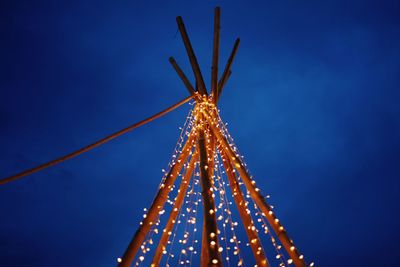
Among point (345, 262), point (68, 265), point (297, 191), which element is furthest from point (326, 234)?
point (68, 265)

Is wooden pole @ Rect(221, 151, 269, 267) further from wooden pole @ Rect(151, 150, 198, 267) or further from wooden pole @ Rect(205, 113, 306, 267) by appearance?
wooden pole @ Rect(151, 150, 198, 267)

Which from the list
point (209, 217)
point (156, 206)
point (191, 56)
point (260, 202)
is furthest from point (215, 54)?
point (209, 217)

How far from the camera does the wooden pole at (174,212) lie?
3.20 metres

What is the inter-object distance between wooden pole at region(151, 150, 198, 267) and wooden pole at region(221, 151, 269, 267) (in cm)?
42

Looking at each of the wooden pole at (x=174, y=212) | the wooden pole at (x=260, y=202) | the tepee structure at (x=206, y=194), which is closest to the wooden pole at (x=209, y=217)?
the tepee structure at (x=206, y=194)

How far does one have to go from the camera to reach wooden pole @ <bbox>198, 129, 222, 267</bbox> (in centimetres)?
219

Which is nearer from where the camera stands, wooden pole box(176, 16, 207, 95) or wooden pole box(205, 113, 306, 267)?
wooden pole box(205, 113, 306, 267)

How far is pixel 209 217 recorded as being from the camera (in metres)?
2.43

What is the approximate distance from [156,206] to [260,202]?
42.2 inches

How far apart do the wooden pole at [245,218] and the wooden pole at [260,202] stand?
21 centimetres

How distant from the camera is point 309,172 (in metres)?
38.9

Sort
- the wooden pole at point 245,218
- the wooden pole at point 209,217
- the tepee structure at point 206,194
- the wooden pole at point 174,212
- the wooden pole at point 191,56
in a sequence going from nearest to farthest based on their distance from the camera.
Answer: the wooden pole at point 209,217 < the tepee structure at point 206,194 < the wooden pole at point 245,218 < the wooden pole at point 174,212 < the wooden pole at point 191,56

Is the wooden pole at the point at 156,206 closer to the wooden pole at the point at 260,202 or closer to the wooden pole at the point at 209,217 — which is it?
the wooden pole at the point at 260,202

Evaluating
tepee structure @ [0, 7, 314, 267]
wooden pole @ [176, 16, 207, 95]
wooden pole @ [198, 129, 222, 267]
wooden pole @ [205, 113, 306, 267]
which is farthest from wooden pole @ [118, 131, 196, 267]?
wooden pole @ [176, 16, 207, 95]
